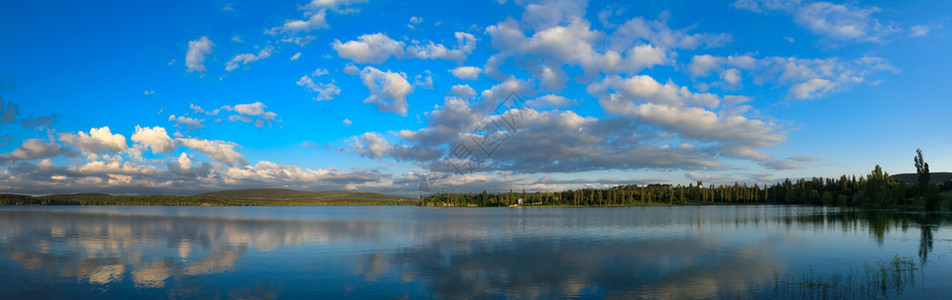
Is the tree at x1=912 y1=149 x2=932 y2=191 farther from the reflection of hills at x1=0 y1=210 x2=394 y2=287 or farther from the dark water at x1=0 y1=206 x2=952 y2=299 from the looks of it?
the reflection of hills at x1=0 y1=210 x2=394 y2=287

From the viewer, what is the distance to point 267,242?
5466 centimetres

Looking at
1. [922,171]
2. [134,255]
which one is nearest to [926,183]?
[922,171]

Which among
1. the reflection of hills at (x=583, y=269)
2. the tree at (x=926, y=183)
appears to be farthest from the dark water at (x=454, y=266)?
the tree at (x=926, y=183)

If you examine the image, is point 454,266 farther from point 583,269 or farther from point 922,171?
point 922,171

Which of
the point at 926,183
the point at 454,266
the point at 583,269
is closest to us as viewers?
the point at 583,269

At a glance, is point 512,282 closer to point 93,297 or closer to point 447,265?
point 447,265

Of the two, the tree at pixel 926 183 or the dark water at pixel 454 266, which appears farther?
the tree at pixel 926 183

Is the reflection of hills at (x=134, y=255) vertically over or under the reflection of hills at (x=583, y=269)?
under

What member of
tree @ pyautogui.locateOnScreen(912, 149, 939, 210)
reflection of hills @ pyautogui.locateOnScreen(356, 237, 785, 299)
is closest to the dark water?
reflection of hills @ pyautogui.locateOnScreen(356, 237, 785, 299)

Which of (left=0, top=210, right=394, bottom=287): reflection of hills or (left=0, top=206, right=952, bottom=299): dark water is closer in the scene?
(left=0, top=206, right=952, bottom=299): dark water

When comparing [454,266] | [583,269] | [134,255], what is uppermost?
[583,269]

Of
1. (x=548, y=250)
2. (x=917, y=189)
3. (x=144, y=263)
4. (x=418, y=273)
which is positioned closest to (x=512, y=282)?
(x=418, y=273)

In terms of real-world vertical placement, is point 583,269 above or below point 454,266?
above

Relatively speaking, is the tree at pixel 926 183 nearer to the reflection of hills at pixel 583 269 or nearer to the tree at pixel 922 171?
the tree at pixel 922 171
